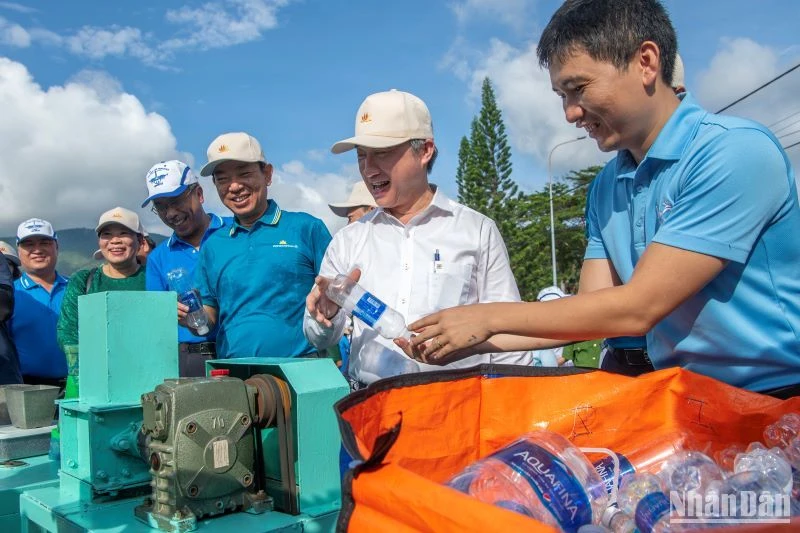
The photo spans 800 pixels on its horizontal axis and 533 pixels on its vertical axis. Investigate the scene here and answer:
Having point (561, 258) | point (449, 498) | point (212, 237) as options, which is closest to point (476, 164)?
point (561, 258)

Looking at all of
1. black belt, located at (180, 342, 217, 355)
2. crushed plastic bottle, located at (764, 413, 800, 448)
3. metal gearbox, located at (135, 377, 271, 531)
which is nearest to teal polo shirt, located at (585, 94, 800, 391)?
crushed plastic bottle, located at (764, 413, 800, 448)

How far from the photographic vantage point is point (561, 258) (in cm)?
4441

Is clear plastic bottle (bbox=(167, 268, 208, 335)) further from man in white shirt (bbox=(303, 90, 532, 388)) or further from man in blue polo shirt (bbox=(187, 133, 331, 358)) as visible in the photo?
man in white shirt (bbox=(303, 90, 532, 388))

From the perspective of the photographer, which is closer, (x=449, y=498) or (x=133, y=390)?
(x=449, y=498)

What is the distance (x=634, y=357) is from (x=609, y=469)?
2.05 feet

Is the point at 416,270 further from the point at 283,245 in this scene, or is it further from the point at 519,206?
the point at 519,206

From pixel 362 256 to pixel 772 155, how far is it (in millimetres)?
1460

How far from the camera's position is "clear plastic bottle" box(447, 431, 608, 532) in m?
1.17

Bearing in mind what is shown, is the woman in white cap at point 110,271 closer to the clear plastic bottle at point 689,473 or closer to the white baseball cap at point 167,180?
the white baseball cap at point 167,180

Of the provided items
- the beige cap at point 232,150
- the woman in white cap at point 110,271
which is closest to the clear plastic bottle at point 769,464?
the beige cap at point 232,150

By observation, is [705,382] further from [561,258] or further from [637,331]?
[561,258]

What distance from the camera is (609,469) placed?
1421mm

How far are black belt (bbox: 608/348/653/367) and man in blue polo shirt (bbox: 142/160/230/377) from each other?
2386 mm

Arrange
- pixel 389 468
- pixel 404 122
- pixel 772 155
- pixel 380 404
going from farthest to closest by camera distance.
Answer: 1. pixel 404 122
2. pixel 772 155
3. pixel 380 404
4. pixel 389 468
